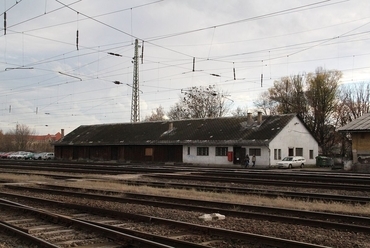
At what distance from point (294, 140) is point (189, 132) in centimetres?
1329

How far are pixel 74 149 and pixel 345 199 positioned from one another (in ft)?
180

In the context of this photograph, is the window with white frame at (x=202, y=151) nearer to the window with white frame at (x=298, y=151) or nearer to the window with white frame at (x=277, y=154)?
the window with white frame at (x=277, y=154)

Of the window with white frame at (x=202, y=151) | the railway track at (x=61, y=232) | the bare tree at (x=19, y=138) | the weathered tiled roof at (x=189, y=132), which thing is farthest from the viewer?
the bare tree at (x=19, y=138)

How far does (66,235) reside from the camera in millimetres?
9070

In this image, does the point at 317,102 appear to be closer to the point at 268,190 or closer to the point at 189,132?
the point at 189,132

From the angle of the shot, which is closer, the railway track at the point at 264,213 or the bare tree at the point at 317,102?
the railway track at the point at 264,213

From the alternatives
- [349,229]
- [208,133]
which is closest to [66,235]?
[349,229]

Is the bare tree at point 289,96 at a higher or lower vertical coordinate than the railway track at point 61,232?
higher

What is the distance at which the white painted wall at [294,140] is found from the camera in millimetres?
45969

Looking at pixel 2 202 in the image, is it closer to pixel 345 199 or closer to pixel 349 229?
pixel 349 229

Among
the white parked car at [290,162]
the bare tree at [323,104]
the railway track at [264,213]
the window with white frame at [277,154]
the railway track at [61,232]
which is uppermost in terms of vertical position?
the bare tree at [323,104]

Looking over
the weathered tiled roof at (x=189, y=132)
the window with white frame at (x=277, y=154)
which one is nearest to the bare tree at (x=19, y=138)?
the weathered tiled roof at (x=189, y=132)

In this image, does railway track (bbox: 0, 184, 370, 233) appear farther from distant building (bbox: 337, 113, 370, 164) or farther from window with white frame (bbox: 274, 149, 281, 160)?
window with white frame (bbox: 274, 149, 281, 160)

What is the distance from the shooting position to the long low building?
45938 millimetres
